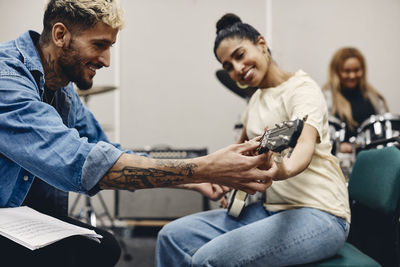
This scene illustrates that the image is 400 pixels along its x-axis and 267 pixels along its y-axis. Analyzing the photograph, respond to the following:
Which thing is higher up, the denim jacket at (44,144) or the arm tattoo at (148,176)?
the denim jacket at (44,144)

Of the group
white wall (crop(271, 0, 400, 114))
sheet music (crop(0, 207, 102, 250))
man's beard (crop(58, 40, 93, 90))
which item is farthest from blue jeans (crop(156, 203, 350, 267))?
white wall (crop(271, 0, 400, 114))

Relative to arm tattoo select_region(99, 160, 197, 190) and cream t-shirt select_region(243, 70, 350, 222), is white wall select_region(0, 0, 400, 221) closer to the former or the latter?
cream t-shirt select_region(243, 70, 350, 222)

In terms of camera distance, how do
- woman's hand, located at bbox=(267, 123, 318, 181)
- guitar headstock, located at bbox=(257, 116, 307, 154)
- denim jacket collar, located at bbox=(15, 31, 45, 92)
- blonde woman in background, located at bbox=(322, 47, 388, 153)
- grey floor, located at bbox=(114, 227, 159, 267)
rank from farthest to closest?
blonde woman in background, located at bbox=(322, 47, 388, 153) → grey floor, located at bbox=(114, 227, 159, 267) → denim jacket collar, located at bbox=(15, 31, 45, 92) → woman's hand, located at bbox=(267, 123, 318, 181) → guitar headstock, located at bbox=(257, 116, 307, 154)

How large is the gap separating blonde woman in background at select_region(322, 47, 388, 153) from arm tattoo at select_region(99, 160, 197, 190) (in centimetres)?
244

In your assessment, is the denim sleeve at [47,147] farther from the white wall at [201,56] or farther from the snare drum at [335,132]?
the white wall at [201,56]

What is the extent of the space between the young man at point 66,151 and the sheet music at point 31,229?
0.06m

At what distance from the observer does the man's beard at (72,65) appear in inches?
45.4

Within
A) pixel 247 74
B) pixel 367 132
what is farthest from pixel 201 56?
pixel 247 74

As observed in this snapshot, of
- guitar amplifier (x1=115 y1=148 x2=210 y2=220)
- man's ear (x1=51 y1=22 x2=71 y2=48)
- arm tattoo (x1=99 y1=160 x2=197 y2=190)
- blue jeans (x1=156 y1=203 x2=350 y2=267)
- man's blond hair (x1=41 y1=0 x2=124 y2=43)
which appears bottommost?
guitar amplifier (x1=115 y1=148 x2=210 y2=220)

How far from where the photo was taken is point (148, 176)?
88 centimetres

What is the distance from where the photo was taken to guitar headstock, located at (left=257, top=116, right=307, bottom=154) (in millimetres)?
730

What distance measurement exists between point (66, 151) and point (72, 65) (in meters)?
0.45

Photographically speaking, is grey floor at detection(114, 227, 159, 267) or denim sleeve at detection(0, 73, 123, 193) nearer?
denim sleeve at detection(0, 73, 123, 193)

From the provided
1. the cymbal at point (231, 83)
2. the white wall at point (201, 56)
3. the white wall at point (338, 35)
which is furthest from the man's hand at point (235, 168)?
the white wall at point (338, 35)
